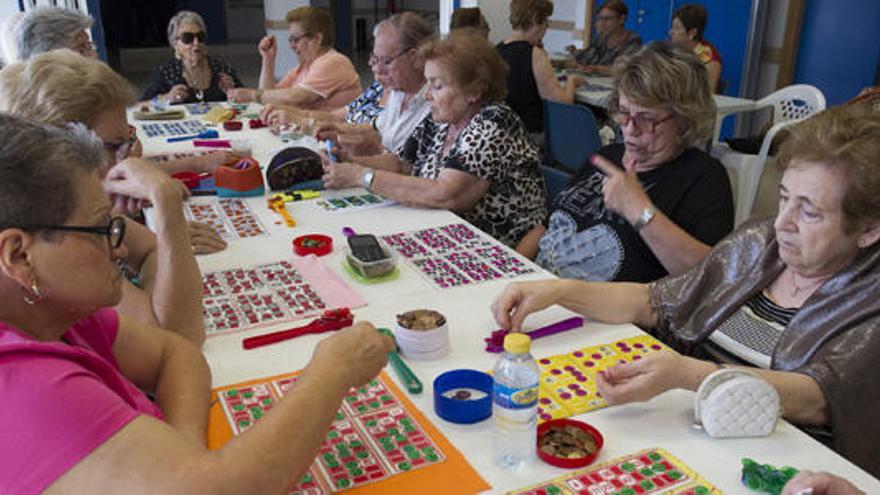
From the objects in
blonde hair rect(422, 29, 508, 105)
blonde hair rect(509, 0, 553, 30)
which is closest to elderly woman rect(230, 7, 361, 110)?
blonde hair rect(509, 0, 553, 30)

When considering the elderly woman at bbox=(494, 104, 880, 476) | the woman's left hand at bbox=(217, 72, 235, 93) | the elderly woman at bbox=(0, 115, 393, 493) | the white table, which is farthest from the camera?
the woman's left hand at bbox=(217, 72, 235, 93)

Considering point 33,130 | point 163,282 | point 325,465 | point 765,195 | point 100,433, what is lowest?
point 765,195

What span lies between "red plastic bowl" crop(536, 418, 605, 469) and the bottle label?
102 millimetres

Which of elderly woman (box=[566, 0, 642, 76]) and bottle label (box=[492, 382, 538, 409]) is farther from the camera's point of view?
elderly woman (box=[566, 0, 642, 76])

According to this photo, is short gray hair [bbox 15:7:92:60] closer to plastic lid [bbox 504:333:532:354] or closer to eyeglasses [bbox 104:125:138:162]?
eyeglasses [bbox 104:125:138:162]

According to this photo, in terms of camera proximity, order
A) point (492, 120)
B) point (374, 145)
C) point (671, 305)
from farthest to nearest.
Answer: point (374, 145)
point (492, 120)
point (671, 305)

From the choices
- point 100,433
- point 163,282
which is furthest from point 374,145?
point 100,433

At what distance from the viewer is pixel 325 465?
1122 millimetres

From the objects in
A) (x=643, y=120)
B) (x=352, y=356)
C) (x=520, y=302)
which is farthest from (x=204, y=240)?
(x=643, y=120)

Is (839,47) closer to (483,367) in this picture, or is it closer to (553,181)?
(553,181)

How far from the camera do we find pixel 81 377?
0.85 meters

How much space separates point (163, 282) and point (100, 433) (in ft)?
2.58

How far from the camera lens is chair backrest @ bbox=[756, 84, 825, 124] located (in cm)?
440

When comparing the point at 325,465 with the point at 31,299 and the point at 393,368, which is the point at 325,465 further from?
the point at 31,299
